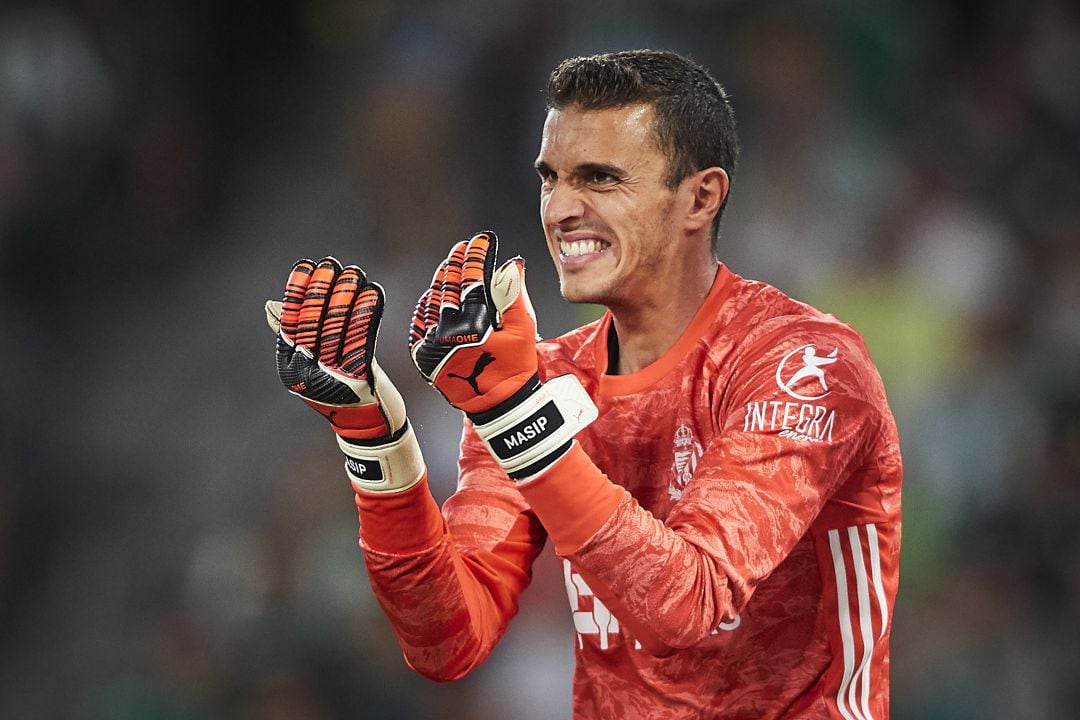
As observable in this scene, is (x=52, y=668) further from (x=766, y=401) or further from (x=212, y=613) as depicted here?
(x=766, y=401)

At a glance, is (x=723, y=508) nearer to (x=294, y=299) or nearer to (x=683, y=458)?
(x=683, y=458)

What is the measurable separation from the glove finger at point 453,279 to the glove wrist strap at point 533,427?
0.66 ft

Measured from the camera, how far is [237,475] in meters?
5.66

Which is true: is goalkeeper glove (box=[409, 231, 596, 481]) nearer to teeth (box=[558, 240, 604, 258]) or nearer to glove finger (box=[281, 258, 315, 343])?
glove finger (box=[281, 258, 315, 343])

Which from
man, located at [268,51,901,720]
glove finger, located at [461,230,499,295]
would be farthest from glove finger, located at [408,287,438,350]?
glove finger, located at [461,230,499,295]

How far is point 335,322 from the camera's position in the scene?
2.48 metres

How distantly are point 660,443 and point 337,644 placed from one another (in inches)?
112

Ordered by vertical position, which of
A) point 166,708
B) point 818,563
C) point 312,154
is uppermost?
point 312,154

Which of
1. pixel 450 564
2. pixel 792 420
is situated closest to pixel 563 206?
pixel 792 420

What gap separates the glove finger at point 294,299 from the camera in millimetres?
2500

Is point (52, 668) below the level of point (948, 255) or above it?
below

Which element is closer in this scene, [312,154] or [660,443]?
[660,443]

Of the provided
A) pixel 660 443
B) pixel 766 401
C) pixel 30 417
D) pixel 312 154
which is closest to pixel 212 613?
pixel 30 417

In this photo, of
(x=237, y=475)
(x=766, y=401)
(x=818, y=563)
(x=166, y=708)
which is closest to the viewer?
(x=766, y=401)
